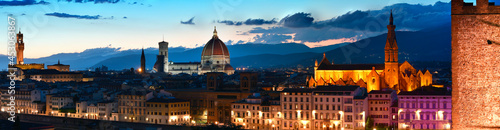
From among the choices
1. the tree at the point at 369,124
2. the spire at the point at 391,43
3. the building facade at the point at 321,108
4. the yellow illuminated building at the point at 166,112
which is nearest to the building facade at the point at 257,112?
the building facade at the point at 321,108

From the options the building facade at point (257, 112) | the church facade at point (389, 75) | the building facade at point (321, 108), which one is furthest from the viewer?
the church facade at point (389, 75)

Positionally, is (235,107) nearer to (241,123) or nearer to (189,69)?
(241,123)

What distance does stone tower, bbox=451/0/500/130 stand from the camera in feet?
46.6

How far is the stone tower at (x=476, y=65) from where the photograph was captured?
46.6 feet

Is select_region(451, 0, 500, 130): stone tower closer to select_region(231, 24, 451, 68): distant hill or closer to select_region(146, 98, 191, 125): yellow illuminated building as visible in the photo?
select_region(146, 98, 191, 125): yellow illuminated building

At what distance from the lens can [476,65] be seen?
14344mm

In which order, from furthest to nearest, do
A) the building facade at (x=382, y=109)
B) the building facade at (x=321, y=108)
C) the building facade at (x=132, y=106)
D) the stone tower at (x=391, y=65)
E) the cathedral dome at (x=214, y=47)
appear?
the cathedral dome at (x=214, y=47) → the building facade at (x=132, y=106) → the stone tower at (x=391, y=65) → the building facade at (x=382, y=109) → the building facade at (x=321, y=108)

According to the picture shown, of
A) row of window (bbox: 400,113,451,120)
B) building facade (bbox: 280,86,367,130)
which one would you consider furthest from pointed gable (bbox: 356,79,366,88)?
row of window (bbox: 400,113,451,120)

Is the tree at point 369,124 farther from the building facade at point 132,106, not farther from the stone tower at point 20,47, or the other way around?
the stone tower at point 20,47

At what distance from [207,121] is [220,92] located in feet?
11.8

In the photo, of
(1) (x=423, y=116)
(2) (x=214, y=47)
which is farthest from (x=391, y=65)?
(2) (x=214, y=47)

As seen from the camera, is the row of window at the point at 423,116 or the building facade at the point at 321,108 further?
the building facade at the point at 321,108

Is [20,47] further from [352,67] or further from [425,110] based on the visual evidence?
[425,110]

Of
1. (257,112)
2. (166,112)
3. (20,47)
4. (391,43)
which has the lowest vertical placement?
(166,112)
